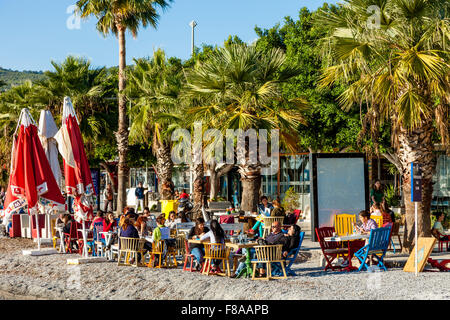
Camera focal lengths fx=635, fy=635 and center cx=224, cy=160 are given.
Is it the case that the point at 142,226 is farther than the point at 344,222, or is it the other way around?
the point at 344,222

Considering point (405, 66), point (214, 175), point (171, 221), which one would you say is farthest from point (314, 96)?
point (214, 175)

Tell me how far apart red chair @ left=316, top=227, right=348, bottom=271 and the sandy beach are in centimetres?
30

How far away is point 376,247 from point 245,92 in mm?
7301

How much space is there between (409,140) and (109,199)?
17.8 m

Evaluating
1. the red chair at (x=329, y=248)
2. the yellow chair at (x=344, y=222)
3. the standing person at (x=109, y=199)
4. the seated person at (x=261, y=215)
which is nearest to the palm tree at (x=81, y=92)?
the standing person at (x=109, y=199)

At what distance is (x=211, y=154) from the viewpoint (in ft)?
61.3

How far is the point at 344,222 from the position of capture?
671 inches

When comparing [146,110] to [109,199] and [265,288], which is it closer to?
[109,199]

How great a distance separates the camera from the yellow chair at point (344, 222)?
16.8 meters

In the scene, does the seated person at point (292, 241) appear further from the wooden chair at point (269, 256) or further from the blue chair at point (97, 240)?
the blue chair at point (97, 240)

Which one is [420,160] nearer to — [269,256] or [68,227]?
[269,256]
